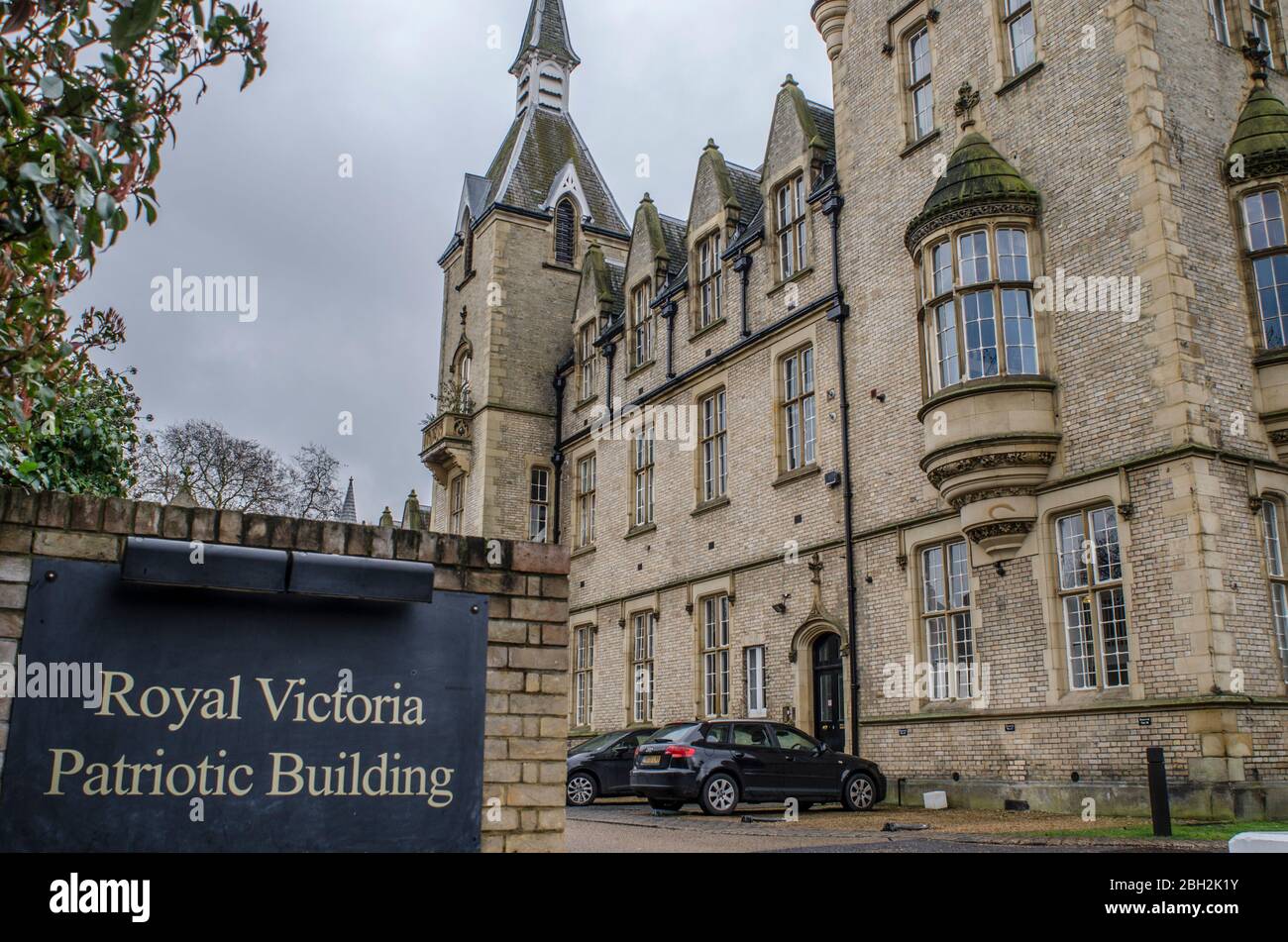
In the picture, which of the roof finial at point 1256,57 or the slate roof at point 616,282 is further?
the slate roof at point 616,282

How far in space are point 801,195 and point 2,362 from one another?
2008cm

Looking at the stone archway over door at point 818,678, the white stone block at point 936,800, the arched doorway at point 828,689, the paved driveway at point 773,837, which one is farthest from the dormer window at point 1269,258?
the arched doorway at point 828,689

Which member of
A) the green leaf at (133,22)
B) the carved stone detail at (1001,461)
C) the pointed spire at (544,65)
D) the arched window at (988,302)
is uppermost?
the pointed spire at (544,65)

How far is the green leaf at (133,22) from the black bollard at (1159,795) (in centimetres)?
1196

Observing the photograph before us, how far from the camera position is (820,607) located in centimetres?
2041

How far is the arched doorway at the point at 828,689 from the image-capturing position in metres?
20.0

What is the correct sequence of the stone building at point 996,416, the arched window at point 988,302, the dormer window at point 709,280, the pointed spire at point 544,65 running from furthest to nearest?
the pointed spire at point 544,65
the dormer window at point 709,280
the arched window at point 988,302
the stone building at point 996,416

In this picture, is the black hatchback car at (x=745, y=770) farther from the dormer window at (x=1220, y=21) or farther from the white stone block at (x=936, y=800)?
the dormer window at (x=1220, y=21)

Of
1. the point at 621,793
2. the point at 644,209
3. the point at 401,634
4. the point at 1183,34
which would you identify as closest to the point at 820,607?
the point at 621,793

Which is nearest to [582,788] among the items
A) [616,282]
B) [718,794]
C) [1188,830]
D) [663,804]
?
[663,804]

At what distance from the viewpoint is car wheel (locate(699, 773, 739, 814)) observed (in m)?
16.6

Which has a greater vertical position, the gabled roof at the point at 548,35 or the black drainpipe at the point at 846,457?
the gabled roof at the point at 548,35

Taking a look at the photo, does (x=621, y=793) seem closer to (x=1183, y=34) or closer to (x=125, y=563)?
(x=1183, y=34)

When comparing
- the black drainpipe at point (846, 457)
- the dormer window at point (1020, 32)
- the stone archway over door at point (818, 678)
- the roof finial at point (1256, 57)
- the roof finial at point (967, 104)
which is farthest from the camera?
the stone archway over door at point (818, 678)
